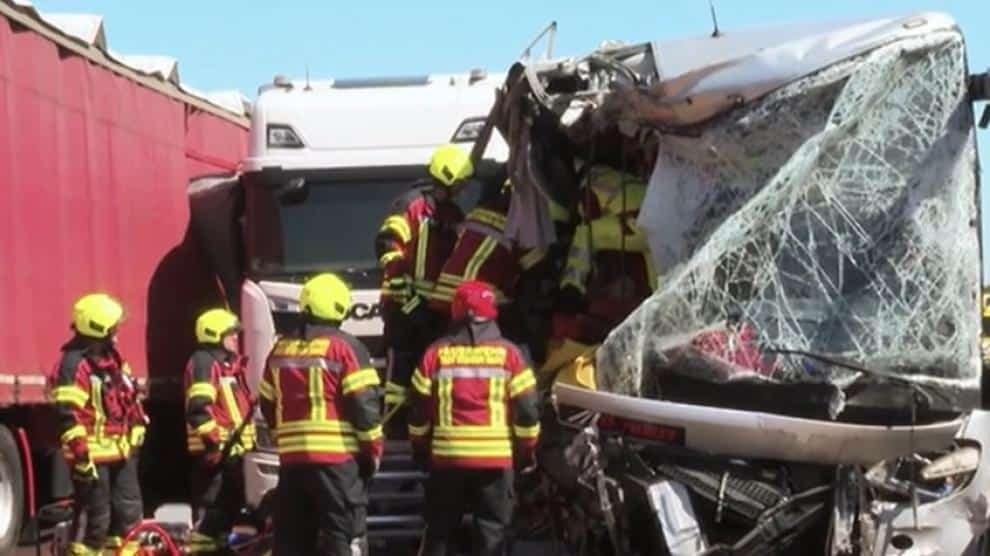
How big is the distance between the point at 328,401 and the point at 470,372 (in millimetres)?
731

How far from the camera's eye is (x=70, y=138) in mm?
13602

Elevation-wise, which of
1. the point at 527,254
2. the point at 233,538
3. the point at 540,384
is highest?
the point at 527,254

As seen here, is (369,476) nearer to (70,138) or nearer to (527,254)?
(527,254)

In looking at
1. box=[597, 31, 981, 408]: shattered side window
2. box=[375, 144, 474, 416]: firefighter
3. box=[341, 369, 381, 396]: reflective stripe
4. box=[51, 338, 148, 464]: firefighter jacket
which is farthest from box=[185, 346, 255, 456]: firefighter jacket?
box=[597, 31, 981, 408]: shattered side window

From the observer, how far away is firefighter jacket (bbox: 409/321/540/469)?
968cm

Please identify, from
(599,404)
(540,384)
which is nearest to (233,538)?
(540,384)

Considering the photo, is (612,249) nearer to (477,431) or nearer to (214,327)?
(477,431)

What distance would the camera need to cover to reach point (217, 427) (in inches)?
448

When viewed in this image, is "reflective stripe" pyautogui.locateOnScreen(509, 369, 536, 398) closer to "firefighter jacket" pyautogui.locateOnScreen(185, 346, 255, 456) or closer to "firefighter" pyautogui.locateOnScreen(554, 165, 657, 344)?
"firefighter" pyautogui.locateOnScreen(554, 165, 657, 344)

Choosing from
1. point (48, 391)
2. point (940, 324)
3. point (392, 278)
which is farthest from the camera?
point (48, 391)

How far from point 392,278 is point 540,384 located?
1.45 m

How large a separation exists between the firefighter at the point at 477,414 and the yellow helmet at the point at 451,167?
1089 mm

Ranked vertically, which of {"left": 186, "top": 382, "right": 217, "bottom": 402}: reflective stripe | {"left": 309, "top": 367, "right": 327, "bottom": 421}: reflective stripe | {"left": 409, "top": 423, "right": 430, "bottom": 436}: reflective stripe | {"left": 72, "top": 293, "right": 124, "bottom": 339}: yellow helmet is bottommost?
{"left": 409, "top": 423, "right": 430, "bottom": 436}: reflective stripe

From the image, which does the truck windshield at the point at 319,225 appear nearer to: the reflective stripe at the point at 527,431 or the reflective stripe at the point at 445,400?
the reflective stripe at the point at 445,400
